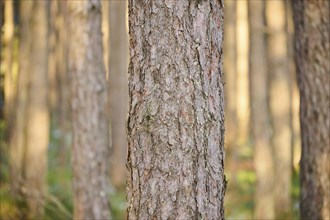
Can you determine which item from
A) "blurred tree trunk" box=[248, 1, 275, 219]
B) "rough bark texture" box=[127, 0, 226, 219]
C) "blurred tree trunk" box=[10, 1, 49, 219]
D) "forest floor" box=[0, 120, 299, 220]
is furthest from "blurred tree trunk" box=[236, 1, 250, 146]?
"rough bark texture" box=[127, 0, 226, 219]

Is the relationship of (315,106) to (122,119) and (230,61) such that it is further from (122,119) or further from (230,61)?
(230,61)

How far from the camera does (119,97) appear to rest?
1720cm

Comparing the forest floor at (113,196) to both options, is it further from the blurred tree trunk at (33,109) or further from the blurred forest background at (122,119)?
the blurred tree trunk at (33,109)

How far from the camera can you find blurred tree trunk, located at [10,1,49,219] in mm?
11353

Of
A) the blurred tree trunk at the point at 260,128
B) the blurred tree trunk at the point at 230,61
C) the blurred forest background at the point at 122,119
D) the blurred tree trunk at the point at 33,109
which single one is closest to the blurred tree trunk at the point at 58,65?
the blurred forest background at the point at 122,119

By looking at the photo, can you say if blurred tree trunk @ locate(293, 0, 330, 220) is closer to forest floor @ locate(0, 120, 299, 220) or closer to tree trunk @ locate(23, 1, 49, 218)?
forest floor @ locate(0, 120, 299, 220)

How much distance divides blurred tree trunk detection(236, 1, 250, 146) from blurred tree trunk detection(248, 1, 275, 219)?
466cm

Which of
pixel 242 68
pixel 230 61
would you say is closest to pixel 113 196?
pixel 230 61

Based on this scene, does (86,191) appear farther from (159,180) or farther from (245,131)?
(245,131)

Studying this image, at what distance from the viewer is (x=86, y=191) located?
8.84 m

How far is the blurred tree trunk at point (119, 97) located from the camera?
670 inches

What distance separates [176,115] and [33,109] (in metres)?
8.14

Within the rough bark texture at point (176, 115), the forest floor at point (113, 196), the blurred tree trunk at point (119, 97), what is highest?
the blurred tree trunk at point (119, 97)

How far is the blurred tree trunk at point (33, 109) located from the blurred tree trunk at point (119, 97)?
206 inches
